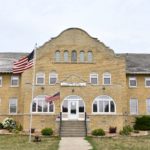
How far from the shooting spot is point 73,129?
38.6 metres

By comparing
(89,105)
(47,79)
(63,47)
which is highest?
(63,47)

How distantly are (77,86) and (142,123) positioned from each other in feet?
28.6

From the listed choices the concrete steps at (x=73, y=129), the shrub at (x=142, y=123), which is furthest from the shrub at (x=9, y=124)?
the shrub at (x=142, y=123)

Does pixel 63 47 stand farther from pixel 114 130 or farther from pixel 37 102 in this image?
pixel 114 130

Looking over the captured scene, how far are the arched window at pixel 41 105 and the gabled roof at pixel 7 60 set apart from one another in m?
5.64

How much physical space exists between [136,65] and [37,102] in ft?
46.2

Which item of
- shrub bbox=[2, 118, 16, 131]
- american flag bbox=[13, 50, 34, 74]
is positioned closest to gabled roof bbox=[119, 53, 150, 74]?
american flag bbox=[13, 50, 34, 74]

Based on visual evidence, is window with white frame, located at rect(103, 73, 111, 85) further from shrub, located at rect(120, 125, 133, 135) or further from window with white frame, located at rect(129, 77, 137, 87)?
shrub, located at rect(120, 125, 133, 135)

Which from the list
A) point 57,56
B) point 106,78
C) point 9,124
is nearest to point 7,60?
point 57,56

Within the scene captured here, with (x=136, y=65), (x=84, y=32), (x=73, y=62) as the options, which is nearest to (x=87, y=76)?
(x=73, y=62)

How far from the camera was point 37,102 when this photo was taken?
41938mm

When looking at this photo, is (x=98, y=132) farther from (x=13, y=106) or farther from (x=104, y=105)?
(x=13, y=106)

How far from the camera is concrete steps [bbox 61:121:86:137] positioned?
37.4 metres

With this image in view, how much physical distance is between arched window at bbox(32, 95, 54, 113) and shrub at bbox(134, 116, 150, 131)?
10.1 metres
